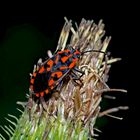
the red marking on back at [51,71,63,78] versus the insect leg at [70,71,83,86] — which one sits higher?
the red marking on back at [51,71,63,78]

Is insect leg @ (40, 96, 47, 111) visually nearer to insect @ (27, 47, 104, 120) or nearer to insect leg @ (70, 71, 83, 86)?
insect @ (27, 47, 104, 120)

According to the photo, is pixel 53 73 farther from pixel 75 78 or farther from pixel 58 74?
pixel 75 78

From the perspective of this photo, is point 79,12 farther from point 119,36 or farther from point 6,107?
point 6,107

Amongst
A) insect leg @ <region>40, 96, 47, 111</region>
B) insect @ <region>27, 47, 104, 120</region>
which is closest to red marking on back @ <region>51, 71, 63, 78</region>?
insect @ <region>27, 47, 104, 120</region>

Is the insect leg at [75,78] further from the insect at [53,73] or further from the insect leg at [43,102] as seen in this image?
the insect leg at [43,102]

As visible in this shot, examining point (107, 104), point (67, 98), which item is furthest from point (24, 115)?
point (107, 104)

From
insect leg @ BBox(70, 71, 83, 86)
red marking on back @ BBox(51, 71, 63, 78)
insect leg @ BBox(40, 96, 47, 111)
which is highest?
red marking on back @ BBox(51, 71, 63, 78)

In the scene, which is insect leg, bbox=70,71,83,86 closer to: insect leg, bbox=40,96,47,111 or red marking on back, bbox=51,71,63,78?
red marking on back, bbox=51,71,63,78

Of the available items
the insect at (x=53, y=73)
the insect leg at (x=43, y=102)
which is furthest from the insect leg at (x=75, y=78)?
the insect leg at (x=43, y=102)
